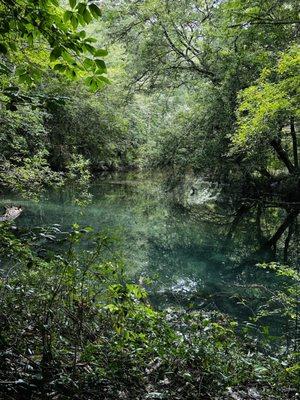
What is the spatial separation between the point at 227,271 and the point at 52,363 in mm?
8021

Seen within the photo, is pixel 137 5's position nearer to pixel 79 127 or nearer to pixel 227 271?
pixel 79 127

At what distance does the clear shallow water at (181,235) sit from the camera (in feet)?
28.8

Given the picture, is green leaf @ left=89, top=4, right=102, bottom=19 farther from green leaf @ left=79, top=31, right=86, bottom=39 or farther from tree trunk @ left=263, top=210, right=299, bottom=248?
tree trunk @ left=263, top=210, right=299, bottom=248

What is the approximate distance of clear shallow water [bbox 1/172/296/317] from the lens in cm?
877

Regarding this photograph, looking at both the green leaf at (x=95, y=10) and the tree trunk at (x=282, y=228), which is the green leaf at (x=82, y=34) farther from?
the tree trunk at (x=282, y=228)

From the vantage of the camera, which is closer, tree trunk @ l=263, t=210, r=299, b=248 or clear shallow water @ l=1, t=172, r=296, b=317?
clear shallow water @ l=1, t=172, r=296, b=317

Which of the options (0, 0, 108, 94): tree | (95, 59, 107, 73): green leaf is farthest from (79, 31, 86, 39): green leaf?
(95, 59, 107, 73): green leaf

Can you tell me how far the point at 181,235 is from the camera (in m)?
14.8

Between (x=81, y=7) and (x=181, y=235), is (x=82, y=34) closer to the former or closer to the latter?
(x=81, y=7)

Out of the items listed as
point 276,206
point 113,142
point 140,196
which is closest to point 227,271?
point 276,206

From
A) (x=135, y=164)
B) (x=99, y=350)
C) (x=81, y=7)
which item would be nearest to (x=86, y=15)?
(x=81, y=7)

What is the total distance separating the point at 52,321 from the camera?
3.49 m

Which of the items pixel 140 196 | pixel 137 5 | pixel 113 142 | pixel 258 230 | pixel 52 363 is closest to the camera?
pixel 52 363

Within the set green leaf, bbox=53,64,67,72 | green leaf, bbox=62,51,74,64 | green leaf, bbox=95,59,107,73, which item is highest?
green leaf, bbox=62,51,74,64
